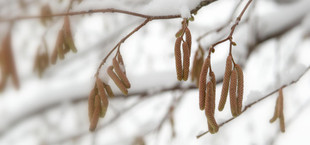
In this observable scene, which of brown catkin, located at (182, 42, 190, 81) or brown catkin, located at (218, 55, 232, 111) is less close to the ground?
brown catkin, located at (182, 42, 190, 81)

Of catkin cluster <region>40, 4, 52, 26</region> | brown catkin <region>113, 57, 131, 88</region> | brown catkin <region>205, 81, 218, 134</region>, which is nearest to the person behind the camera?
brown catkin <region>205, 81, 218, 134</region>

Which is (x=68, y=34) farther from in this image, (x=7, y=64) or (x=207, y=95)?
(x=207, y=95)

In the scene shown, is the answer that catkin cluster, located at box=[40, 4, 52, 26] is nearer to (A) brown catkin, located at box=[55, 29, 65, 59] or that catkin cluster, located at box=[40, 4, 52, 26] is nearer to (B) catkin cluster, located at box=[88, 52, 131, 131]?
(A) brown catkin, located at box=[55, 29, 65, 59]

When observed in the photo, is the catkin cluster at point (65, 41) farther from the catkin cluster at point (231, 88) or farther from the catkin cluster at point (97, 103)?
the catkin cluster at point (231, 88)

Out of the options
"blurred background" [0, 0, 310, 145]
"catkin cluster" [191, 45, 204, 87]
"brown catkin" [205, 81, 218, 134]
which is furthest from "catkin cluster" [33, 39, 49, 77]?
"brown catkin" [205, 81, 218, 134]

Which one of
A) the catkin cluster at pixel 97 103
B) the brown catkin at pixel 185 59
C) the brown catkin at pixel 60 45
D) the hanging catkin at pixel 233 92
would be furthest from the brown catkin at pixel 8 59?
the hanging catkin at pixel 233 92

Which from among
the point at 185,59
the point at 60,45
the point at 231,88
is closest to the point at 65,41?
the point at 60,45

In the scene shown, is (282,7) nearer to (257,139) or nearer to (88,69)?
(257,139)

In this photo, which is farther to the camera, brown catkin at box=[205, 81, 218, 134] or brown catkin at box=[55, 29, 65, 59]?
brown catkin at box=[55, 29, 65, 59]
